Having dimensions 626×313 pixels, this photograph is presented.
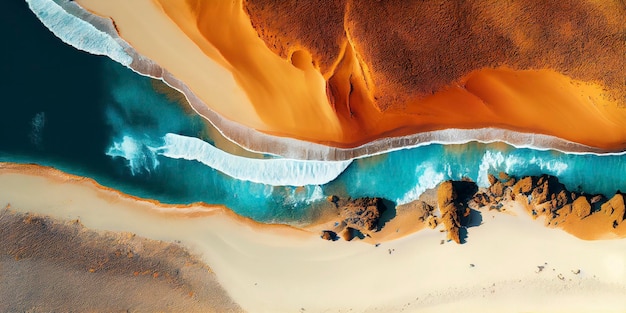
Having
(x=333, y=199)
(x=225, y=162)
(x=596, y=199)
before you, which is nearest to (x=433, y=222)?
(x=333, y=199)

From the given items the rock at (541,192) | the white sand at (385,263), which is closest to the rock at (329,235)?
the white sand at (385,263)

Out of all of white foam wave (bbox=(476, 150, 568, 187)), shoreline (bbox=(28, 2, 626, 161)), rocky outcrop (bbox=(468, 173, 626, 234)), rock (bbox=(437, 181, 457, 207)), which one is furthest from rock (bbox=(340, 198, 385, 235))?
white foam wave (bbox=(476, 150, 568, 187))

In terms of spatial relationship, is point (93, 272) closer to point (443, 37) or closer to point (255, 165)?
point (255, 165)

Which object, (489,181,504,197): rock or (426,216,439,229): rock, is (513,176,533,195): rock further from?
(426,216,439,229): rock

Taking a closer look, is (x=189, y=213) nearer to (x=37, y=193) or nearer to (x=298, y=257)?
(x=298, y=257)

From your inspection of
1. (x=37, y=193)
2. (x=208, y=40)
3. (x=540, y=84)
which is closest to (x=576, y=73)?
(x=540, y=84)

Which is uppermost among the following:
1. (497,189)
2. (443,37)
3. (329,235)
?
(443,37)

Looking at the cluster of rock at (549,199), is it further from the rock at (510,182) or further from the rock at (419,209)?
the rock at (419,209)
